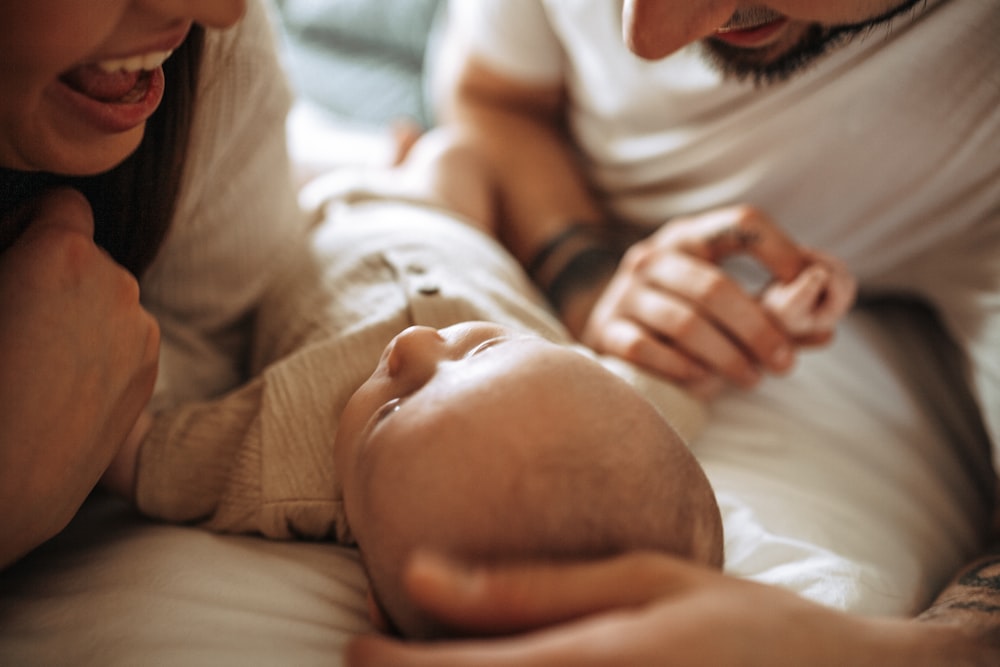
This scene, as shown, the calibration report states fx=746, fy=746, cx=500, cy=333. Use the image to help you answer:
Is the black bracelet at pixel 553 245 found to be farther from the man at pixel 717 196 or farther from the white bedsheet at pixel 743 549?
the white bedsheet at pixel 743 549

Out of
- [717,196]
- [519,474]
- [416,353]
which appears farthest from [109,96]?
[717,196]

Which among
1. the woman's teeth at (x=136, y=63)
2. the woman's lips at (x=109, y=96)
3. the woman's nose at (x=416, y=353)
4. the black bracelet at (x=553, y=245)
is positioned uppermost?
the woman's teeth at (x=136, y=63)

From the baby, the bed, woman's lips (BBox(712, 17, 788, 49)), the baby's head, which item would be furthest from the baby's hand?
the baby's head

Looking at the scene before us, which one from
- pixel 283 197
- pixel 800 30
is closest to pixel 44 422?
pixel 283 197

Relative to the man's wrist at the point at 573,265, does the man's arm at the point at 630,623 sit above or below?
above

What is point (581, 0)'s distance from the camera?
1.08m

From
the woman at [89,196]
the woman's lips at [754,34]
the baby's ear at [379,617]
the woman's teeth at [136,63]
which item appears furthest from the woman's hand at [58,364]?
the woman's lips at [754,34]

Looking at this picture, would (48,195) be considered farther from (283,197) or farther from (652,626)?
(652,626)

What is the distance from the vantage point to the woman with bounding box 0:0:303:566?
549 mm

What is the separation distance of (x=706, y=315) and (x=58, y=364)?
68 centimetres

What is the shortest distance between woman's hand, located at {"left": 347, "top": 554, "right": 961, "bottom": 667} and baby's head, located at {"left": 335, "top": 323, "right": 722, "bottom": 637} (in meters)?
0.04

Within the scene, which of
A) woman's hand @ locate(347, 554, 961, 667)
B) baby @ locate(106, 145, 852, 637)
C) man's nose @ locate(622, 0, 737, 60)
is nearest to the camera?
woman's hand @ locate(347, 554, 961, 667)

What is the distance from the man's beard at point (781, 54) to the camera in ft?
2.71

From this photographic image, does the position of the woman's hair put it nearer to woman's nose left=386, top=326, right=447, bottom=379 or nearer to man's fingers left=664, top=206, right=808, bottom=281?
woman's nose left=386, top=326, right=447, bottom=379
